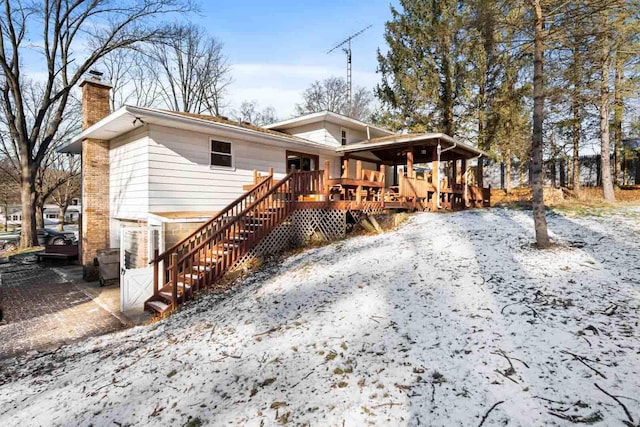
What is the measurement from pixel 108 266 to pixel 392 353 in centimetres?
939

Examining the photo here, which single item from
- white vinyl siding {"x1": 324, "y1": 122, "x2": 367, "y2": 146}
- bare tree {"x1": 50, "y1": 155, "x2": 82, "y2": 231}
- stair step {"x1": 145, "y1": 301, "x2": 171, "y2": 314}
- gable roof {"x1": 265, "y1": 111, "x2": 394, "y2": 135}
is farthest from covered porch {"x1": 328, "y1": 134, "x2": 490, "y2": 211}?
bare tree {"x1": 50, "y1": 155, "x2": 82, "y2": 231}

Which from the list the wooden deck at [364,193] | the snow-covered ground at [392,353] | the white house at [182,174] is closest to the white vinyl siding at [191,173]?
the white house at [182,174]

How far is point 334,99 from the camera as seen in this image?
33.0m

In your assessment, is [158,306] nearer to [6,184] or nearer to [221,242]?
[221,242]

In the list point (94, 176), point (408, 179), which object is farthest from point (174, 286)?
point (408, 179)

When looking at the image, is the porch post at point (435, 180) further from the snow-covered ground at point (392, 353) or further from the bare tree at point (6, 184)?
the bare tree at point (6, 184)

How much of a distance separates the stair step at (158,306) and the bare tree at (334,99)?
28556mm

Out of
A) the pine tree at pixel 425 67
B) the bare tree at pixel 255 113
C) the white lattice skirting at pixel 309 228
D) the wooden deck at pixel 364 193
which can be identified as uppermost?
the bare tree at pixel 255 113

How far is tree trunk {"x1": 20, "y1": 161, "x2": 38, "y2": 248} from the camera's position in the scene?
51.5 ft

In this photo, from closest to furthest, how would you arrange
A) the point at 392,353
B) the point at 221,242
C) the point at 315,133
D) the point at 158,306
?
the point at 392,353 → the point at 158,306 → the point at 221,242 → the point at 315,133

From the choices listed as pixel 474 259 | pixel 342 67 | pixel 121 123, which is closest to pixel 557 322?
pixel 474 259

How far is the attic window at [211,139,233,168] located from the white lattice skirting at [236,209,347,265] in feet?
9.35

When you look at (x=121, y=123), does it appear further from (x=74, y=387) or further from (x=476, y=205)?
(x=476, y=205)

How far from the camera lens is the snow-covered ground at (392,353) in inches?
94.7
